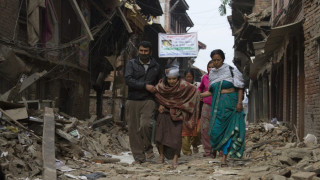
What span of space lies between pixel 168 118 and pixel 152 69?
864mm

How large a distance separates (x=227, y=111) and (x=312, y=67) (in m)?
3.77

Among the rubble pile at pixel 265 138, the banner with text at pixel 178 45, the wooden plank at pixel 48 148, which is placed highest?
the banner with text at pixel 178 45

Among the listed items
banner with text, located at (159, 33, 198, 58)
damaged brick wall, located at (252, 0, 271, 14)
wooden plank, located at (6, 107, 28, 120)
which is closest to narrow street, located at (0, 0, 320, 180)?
wooden plank, located at (6, 107, 28, 120)

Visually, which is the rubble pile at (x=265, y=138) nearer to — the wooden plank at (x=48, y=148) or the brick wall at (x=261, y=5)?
the wooden plank at (x=48, y=148)

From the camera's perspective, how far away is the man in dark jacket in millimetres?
7211

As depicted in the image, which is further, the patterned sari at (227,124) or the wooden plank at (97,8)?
the wooden plank at (97,8)

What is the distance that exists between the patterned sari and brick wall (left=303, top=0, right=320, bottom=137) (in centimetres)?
316

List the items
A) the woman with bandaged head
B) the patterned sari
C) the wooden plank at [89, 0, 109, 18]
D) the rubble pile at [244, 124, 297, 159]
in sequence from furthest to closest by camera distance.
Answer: the wooden plank at [89, 0, 109, 18] < the rubble pile at [244, 124, 297, 159] < the woman with bandaged head < the patterned sari

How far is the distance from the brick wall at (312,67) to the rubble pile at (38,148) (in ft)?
14.2

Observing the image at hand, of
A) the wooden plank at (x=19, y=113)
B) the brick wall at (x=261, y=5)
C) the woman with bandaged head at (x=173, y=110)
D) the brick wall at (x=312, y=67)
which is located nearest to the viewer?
the wooden plank at (x=19, y=113)

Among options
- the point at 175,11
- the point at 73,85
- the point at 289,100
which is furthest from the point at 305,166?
the point at 175,11

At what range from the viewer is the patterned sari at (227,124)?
684 cm

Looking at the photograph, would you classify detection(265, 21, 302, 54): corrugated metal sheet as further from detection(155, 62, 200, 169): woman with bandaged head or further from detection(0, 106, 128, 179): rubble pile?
detection(0, 106, 128, 179): rubble pile

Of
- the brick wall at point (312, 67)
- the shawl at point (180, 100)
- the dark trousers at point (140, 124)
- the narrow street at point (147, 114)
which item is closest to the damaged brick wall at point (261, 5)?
the narrow street at point (147, 114)
